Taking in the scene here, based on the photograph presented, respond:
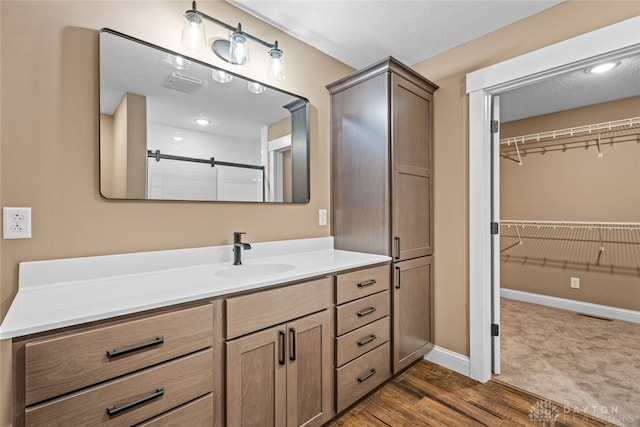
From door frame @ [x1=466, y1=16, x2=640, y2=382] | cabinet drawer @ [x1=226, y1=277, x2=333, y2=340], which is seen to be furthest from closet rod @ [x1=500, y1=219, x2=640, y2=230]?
cabinet drawer @ [x1=226, y1=277, x2=333, y2=340]

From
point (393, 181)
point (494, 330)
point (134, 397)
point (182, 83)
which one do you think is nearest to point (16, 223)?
point (134, 397)

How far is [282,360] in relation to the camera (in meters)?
1.33

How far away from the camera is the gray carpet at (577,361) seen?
1804 millimetres

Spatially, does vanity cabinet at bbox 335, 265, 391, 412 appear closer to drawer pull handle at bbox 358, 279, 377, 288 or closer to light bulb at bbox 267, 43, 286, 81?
drawer pull handle at bbox 358, 279, 377, 288

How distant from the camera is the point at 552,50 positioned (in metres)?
1.76

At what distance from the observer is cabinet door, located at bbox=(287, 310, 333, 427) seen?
4.51ft

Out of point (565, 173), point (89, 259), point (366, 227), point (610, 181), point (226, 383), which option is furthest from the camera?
point (565, 173)

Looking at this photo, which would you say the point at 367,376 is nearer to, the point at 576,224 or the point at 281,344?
the point at 281,344

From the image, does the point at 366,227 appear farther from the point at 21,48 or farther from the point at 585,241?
the point at 585,241

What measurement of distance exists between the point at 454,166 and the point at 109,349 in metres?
2.24

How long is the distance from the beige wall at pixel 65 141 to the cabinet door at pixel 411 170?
1.22 meters

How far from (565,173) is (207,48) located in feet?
13.2

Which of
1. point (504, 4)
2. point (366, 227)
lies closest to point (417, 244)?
point (366, 227)

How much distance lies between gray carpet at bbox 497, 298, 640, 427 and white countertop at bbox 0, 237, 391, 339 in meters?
1.44
